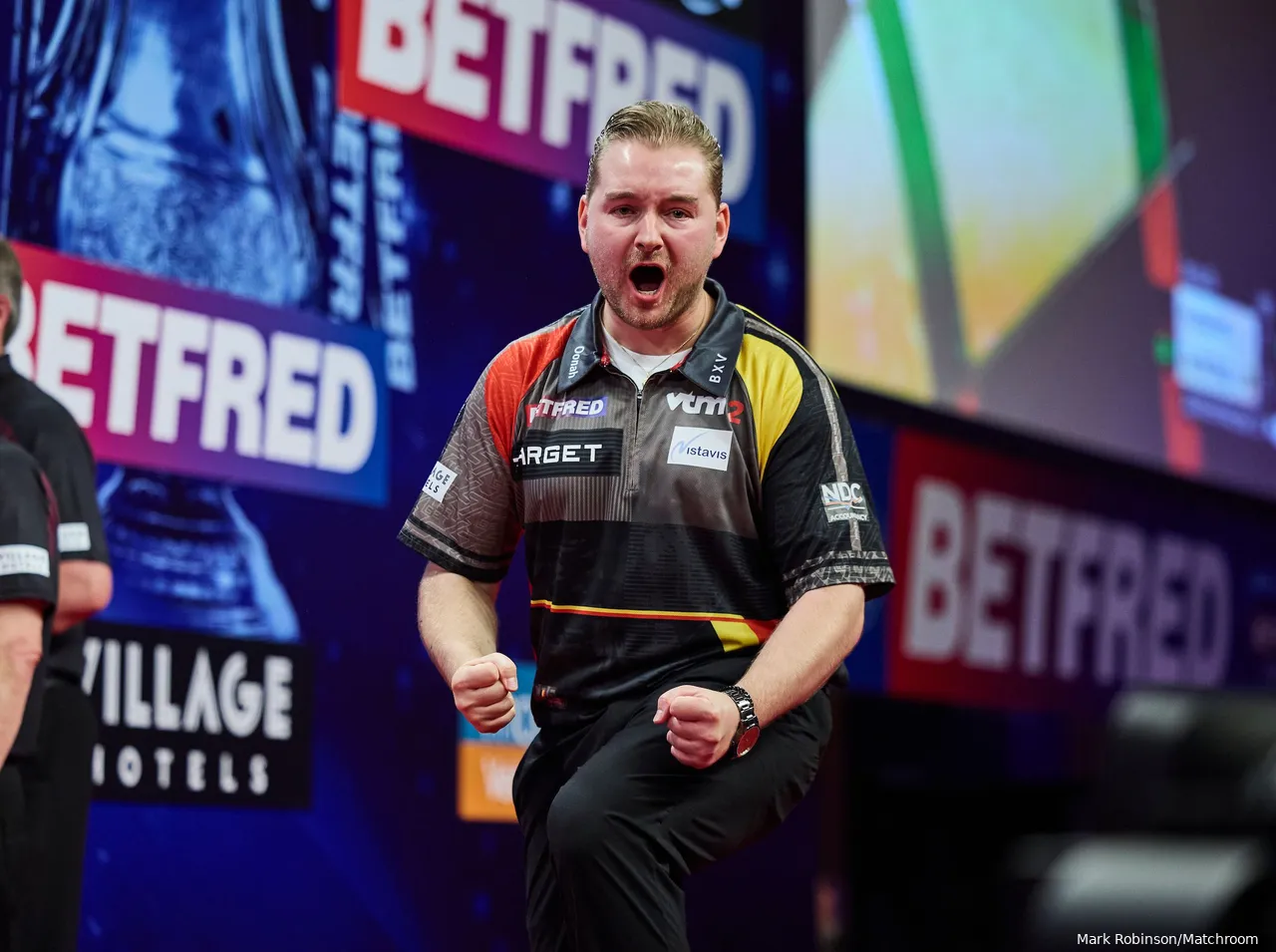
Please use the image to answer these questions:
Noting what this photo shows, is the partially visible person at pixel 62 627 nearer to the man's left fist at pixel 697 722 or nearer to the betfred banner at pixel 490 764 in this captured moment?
the betfred banner at pixel 490 764

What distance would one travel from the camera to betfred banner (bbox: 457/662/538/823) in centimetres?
529

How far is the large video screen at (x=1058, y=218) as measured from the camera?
22.8 feet

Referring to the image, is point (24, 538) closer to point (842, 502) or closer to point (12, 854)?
point (12, 854)

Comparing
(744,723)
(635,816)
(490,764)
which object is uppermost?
(744,723)

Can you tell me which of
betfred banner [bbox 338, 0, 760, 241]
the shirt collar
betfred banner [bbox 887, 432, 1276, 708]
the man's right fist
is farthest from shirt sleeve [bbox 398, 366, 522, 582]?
betfred banner [bbox 887, 432, 1276, 708]

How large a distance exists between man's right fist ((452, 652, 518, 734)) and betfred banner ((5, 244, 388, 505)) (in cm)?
224

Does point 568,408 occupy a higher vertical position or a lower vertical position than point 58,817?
higher

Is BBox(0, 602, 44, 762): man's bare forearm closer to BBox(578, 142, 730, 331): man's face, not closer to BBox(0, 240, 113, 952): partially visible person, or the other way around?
BBox(0, 240, 113, 952): partially visible person

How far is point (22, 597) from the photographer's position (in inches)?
128

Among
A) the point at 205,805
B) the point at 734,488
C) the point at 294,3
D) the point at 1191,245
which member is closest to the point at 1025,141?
the point at 1191,245

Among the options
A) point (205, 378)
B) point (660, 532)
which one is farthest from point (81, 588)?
point (660, 532)

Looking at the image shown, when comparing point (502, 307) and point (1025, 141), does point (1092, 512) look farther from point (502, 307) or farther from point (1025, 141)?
point (502, 307)

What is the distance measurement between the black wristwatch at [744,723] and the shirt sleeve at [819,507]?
0.21m

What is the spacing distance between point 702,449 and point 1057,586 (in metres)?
5.41
